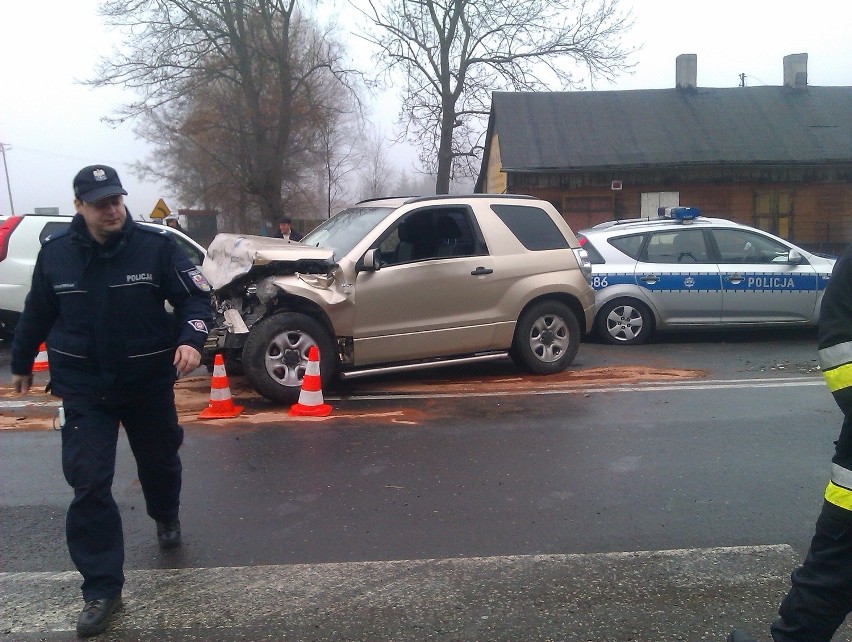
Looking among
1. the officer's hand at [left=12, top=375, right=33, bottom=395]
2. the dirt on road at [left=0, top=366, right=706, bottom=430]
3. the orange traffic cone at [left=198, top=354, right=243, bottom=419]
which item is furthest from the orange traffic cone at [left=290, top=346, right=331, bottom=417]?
the officer's hand at [left=12, top=375, right=33, bottom=395]

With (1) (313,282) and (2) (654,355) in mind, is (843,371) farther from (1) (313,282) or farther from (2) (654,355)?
(2) (654,355)

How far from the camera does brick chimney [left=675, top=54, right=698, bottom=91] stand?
27.1m

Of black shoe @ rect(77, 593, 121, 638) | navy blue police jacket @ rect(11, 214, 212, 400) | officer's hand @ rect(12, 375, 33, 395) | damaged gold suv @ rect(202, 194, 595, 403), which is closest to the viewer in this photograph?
black shoe @ rect(77, 593, 121, 638)

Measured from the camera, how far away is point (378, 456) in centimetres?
569

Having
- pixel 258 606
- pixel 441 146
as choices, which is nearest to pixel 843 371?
pixel 258 606

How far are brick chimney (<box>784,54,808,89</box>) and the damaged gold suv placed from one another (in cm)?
2263

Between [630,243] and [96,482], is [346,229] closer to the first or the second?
[630,243]

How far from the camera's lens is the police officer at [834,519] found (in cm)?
251

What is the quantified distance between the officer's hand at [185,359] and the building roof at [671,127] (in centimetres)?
2084

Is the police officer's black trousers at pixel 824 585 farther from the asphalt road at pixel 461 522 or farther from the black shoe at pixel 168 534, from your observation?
the black shoe at pixel 168 534

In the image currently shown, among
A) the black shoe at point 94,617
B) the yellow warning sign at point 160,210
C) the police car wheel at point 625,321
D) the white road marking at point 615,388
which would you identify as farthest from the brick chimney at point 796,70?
the black shoe at point 94,617

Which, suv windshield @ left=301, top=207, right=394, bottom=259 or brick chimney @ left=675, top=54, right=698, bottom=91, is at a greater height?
brick chimney @ left=675, top=54, right=698, bottom=91

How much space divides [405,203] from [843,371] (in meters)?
5.79

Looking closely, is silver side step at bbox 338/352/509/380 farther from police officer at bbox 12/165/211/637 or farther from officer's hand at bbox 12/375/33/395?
officer's hand at bbox 12/375/33/395
